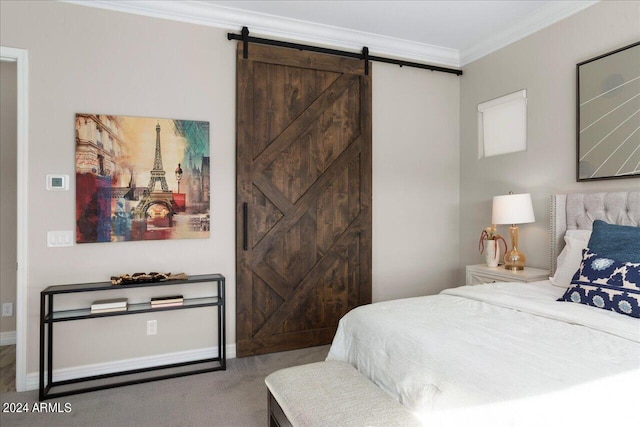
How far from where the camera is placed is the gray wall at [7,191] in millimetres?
3799

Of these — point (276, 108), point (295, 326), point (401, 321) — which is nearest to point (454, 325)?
point (401, 321)

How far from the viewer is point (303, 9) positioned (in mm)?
3307

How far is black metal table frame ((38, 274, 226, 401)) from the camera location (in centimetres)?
264

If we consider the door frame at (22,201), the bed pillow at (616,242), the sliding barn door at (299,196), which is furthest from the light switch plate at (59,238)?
the bed pillow at (616,242)

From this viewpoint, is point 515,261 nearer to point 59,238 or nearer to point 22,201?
point 59,238

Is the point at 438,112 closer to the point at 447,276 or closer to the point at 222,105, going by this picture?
the point at 447,276

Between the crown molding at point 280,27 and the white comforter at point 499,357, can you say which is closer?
the white comforter at point 499,357

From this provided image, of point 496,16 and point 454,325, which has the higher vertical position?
point 496,16

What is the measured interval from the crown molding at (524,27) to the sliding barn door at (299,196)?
1.20 metres

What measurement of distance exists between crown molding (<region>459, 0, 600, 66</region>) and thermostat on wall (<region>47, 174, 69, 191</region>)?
393cm

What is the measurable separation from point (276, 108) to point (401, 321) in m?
2.30

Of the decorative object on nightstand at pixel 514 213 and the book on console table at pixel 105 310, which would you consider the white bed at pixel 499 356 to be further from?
the book on console table at pixel 105 310

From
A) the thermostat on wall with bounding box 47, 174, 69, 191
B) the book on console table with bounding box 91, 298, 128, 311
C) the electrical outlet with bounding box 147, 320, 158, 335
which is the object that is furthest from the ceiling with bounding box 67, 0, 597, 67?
the electrical outlet with bounding box 147, 320, 158, 335

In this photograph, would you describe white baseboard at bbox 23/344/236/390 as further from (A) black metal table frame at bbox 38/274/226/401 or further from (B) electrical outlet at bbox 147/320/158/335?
(B) electrical outlet at bbox 147/320/158/335
